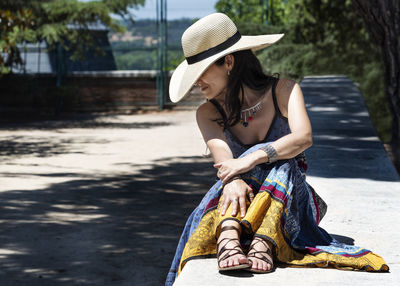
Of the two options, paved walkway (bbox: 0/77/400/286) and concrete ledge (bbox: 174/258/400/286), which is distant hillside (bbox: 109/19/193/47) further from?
concrete ledge (bbox: 174/258/400/286)

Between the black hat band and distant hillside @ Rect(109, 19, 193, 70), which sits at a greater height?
the black hat band

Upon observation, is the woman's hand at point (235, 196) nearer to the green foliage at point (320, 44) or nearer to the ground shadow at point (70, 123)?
the ground shadow at point (70, 123)

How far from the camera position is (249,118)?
10.9 ft

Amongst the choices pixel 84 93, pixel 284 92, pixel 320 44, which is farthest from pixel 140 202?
pixel 84 93

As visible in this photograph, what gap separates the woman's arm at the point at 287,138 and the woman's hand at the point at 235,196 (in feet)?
0.15

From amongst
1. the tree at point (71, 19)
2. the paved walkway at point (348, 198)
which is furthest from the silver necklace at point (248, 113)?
the tree at point (71, 19)

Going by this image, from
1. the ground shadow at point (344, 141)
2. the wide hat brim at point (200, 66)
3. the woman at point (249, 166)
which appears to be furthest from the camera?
the ground shadow at point (344, 141)

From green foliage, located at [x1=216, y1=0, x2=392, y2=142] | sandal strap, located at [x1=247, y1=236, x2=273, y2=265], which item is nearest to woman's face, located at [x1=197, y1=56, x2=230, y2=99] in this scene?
sandal strap, located at [x1=247, y1=236, x2=273, y2=265]

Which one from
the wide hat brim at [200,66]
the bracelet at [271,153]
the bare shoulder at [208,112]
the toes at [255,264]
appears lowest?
the toes at [255,264]

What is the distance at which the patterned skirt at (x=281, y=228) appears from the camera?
9.77 ft

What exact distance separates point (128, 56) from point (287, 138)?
18.2 m

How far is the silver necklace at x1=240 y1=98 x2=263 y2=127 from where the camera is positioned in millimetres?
3291

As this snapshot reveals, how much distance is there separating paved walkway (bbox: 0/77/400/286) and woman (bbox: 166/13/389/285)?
117mm

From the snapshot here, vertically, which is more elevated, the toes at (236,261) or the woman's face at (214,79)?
the woman's face at (214,79)
